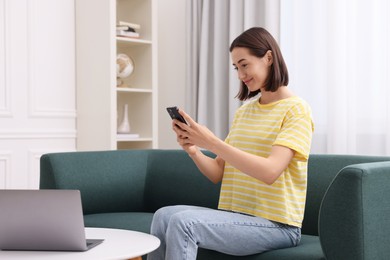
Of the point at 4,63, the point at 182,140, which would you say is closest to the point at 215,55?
the point at 4,63

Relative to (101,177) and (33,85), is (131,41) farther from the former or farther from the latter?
(101,177)

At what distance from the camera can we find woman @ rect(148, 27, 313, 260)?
211cm

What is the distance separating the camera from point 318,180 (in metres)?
2.72

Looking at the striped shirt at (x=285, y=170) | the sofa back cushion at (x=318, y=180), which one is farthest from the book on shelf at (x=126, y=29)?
the striped shirt at (x=285, y=170)

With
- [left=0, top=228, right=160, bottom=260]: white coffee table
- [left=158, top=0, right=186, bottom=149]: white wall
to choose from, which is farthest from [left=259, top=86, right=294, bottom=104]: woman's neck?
[left=158, top=0, right=186, bottom=149]: white wall

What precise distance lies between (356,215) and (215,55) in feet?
7.80

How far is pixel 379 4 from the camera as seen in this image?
3402 mm

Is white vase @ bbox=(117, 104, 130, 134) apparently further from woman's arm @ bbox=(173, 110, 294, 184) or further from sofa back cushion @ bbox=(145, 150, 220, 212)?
woman's arm @ bbox=(173, 110, 294, 184)

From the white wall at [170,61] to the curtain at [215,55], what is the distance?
0.60 feet

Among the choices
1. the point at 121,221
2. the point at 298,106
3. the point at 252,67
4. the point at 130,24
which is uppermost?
the point at 130,24

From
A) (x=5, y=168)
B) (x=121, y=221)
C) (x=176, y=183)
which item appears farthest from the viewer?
(x=5, y=168)

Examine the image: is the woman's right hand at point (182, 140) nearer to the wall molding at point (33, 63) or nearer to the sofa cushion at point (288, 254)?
the sofa cushion at point (288, 254)

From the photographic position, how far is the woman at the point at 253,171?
2.11m

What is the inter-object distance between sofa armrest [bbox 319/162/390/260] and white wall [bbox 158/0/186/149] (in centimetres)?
260
